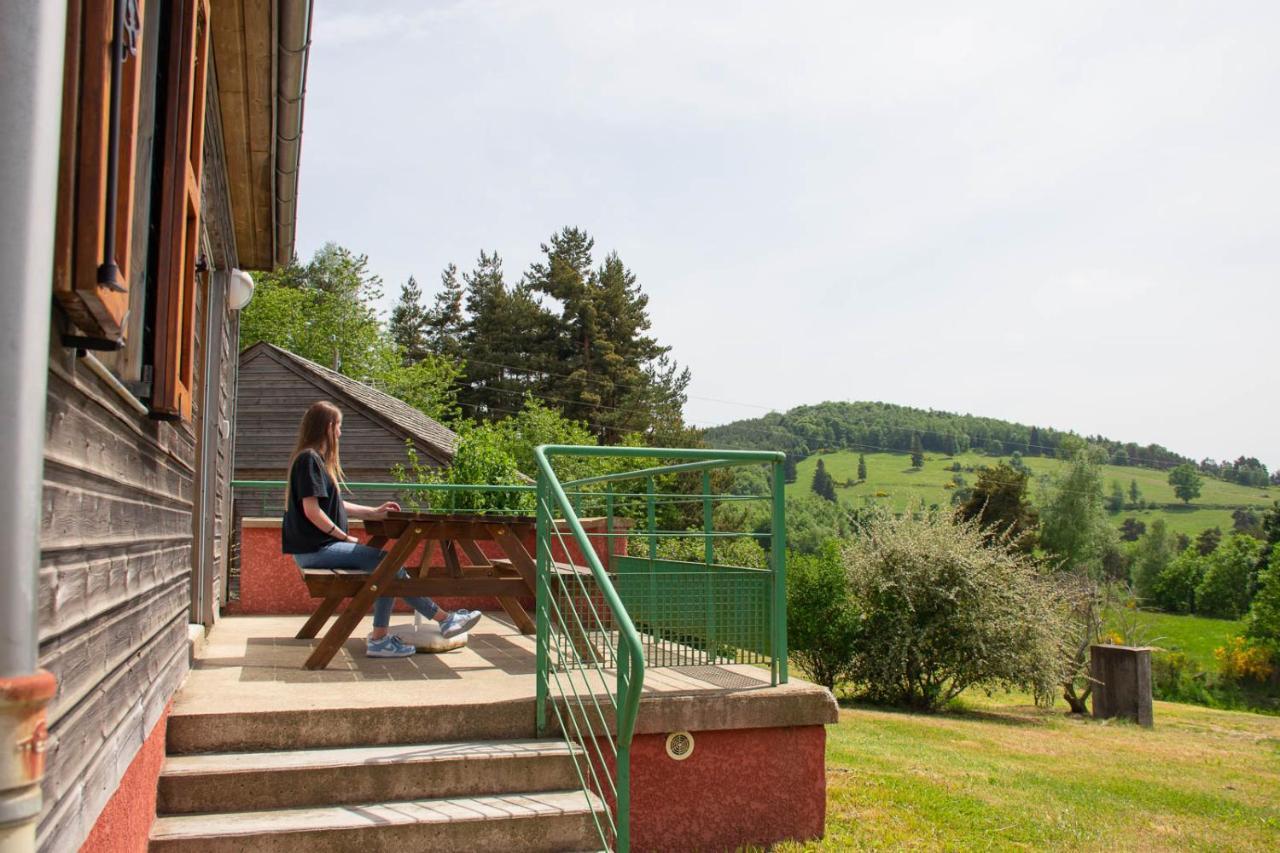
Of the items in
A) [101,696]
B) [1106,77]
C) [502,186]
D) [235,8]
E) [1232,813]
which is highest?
[502,186]

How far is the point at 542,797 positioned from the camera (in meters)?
4.10

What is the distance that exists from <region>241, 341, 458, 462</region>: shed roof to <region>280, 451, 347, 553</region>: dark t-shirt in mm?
18687

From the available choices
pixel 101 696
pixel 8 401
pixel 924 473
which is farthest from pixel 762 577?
pixel 924 473

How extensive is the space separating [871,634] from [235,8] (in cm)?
1633

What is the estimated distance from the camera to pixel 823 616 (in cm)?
1858

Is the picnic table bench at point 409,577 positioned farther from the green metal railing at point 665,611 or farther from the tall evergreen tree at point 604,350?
the tall evergreen tree at point 604,350

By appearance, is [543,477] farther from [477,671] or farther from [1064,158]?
[1064,158]

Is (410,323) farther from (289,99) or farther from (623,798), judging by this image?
(623,798)

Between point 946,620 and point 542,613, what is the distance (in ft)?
48.9

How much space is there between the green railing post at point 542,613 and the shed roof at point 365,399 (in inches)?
778

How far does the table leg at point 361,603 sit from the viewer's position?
5238 millimetres

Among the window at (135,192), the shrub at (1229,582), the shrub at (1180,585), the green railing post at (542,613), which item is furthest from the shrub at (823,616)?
the shrub at (1180,585)

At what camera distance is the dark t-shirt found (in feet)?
17.5

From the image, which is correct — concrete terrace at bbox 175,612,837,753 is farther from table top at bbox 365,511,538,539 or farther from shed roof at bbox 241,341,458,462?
shed roof at bbox 241,341,458,462
